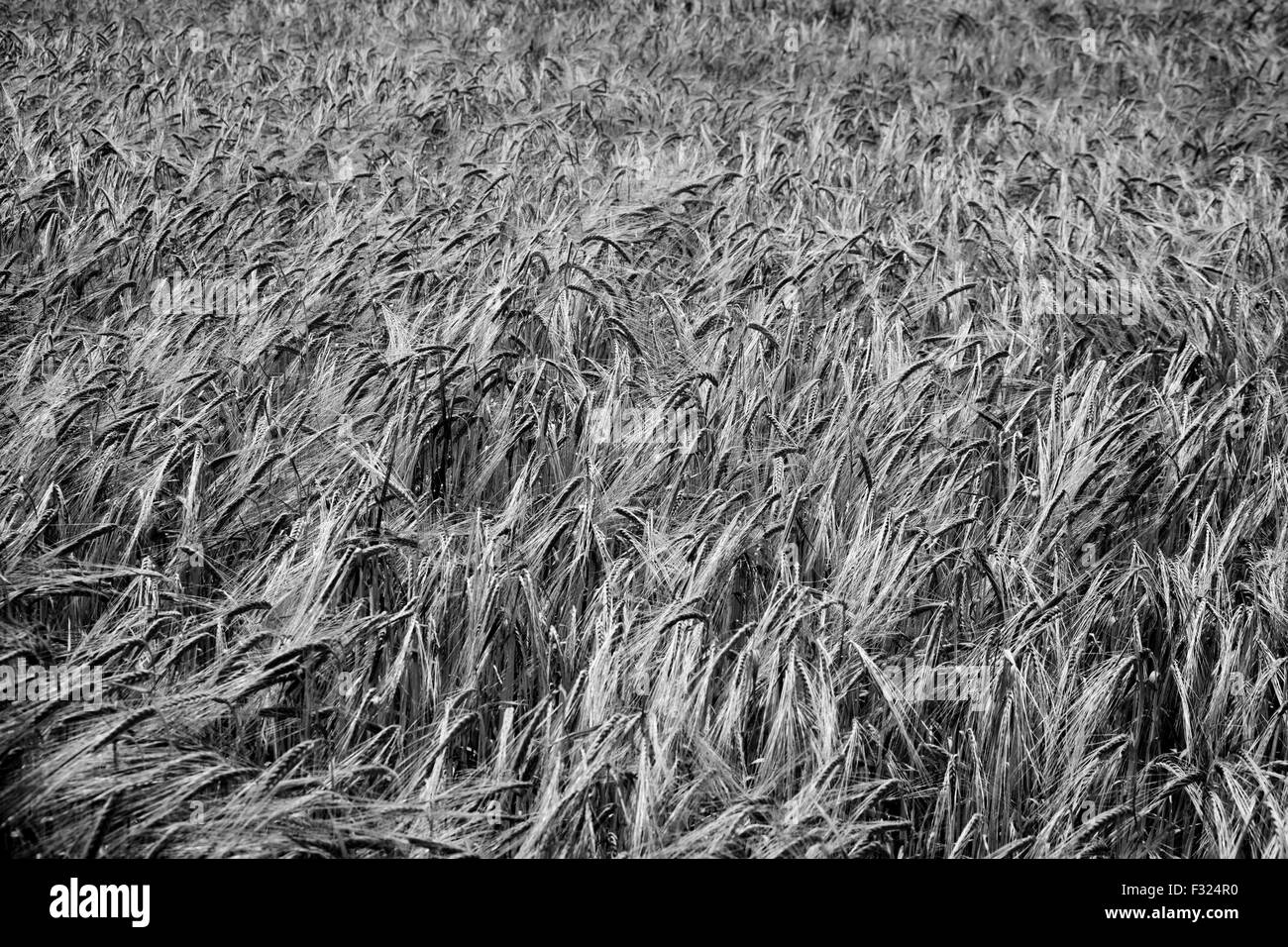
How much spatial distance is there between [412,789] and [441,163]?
419cm

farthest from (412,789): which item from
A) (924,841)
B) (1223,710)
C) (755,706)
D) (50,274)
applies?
(50,274)

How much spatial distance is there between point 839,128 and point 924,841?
16.5 feet

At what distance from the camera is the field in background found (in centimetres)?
195

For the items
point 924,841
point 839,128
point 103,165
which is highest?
point 839,128

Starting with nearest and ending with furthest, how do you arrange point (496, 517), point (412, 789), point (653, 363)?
point (412, 789) → point (496, 517) → point (653, 363)

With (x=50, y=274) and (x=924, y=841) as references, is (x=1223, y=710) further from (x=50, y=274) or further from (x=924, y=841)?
(x=50, y=274)

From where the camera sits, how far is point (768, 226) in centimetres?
436

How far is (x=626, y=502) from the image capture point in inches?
106

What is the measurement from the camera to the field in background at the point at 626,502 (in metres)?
1.95
